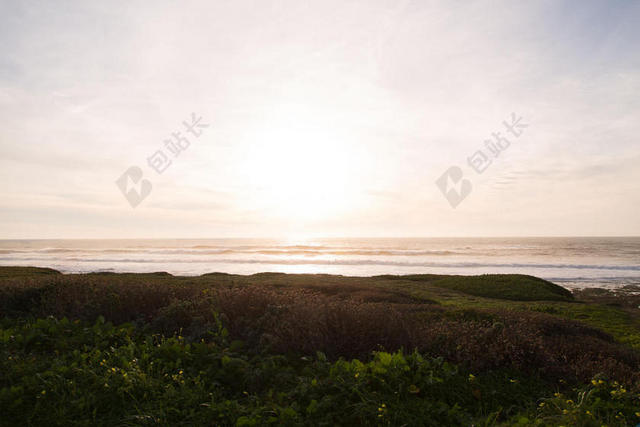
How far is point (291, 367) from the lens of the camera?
5020 mm

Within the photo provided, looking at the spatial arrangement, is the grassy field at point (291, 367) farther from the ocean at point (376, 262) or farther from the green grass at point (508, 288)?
the ocean at point (376, 262)

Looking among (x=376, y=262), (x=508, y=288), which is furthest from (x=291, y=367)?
(x=376, y=262)

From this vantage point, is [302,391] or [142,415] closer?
[142,415]

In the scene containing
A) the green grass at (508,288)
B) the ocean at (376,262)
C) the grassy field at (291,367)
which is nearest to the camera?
the grassy field at (291,367)

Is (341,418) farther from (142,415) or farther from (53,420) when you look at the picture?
(53,420)

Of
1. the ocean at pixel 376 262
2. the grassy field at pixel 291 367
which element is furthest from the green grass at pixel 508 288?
the ocean at pixel 376 262

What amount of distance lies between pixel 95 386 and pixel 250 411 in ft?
6.71

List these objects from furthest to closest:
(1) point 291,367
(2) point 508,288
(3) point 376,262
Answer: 1. (3) point 376,262
2. (2) point 508,288
3. (1) point 291,367

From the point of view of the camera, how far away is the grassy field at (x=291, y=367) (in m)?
3.87

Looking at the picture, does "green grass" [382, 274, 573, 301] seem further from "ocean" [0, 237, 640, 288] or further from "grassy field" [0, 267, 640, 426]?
"ocean" [0, 237, 640, 288]

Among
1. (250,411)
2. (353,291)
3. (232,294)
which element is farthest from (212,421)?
(353,291)

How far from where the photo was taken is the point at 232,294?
7566 millimetres

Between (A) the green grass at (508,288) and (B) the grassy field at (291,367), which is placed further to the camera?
(A) the green grass at (508,288)

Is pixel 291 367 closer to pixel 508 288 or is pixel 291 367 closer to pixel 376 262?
pixel 508 288
